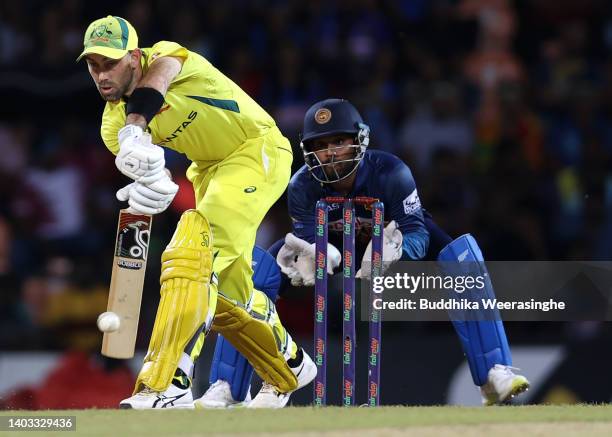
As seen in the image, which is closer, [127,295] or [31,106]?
[127,295]

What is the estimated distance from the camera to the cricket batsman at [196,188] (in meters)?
5.20

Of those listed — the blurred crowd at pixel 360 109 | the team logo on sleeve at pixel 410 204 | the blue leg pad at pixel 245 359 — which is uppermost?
the blurred crowd at pixel 360 109

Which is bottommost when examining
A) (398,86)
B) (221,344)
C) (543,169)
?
(221,344)

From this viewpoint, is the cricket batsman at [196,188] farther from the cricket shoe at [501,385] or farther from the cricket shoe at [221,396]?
the cricket shoe at [501,385]

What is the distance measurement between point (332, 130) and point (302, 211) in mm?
481

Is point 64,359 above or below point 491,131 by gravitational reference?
below

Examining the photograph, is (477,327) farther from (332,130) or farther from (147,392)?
(147,392)

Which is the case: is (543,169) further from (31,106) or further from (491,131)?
(31,106)

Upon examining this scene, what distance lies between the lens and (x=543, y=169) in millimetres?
9359

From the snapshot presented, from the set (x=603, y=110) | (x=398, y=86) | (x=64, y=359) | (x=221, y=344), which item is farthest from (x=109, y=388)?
(x=603, y=110)

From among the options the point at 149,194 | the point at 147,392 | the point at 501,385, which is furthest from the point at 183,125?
the point at 501,385

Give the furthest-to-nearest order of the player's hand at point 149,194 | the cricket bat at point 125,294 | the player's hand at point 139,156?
the cricket bat at point 125,294 → the player's hand at point 149,194 → the player's hand at point 139,156

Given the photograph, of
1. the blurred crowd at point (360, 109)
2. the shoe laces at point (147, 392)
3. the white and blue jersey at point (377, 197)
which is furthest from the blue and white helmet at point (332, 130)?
the blurred crowd at point (360, 109)

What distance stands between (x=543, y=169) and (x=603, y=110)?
0.77 meters
